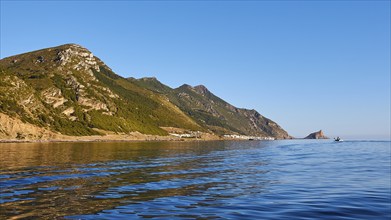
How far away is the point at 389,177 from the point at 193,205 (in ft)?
106

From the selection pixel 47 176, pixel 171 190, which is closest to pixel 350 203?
pixel 171 190

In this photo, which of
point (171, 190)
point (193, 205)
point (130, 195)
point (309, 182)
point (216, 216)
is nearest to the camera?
point (216, 216)

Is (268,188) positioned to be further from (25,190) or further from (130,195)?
(25,190)

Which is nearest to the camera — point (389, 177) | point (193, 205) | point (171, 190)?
point (193, 205)

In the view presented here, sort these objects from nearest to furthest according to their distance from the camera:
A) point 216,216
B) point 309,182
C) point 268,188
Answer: point 216,216
point 268,188
point 309,182

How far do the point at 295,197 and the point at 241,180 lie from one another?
12.7 meters

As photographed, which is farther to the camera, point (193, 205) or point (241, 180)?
point (241, 180)

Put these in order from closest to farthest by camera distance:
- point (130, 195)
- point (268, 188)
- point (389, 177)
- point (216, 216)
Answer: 1. point (216, 216)
2. point (130, 195)
3. point (268, 188)
4. point (389, 177)

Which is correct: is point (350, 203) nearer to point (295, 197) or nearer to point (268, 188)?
point (295, 197)

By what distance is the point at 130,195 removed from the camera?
28266 mm

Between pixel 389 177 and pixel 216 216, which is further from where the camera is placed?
pixel 389 177

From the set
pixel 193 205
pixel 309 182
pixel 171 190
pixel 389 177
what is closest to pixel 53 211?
pixel 193 205

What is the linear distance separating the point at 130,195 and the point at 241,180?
669 inches

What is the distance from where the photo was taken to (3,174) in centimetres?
4075
